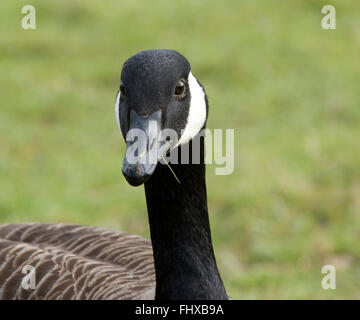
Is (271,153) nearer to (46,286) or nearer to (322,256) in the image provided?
(322,256)

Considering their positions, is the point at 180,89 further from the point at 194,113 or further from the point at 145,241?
the point at 145,241

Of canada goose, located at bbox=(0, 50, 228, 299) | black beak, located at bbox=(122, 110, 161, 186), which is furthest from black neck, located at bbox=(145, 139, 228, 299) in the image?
black beak, located at bbox=(122, 110, 161, 186)

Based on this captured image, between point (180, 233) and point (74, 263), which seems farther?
point (74, 263)

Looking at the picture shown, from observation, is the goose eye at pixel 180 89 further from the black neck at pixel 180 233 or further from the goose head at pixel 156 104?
the black neck at pixel 180 233

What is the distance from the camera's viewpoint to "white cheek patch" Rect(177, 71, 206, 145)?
298 centimetres

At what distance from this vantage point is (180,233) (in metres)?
3.25

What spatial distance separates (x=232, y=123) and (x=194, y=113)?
160 inches

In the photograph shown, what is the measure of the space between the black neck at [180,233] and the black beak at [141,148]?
44cm

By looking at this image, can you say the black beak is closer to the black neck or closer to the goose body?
the black neck

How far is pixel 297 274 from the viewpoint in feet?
16.8

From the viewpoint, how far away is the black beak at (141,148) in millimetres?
2493

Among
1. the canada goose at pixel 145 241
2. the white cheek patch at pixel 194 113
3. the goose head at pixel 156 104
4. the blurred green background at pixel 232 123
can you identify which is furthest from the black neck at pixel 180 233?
the blurred green background at pixel 232 123

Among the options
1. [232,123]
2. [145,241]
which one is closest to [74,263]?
[145,241]

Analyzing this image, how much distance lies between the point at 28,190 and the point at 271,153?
83.0 inches
